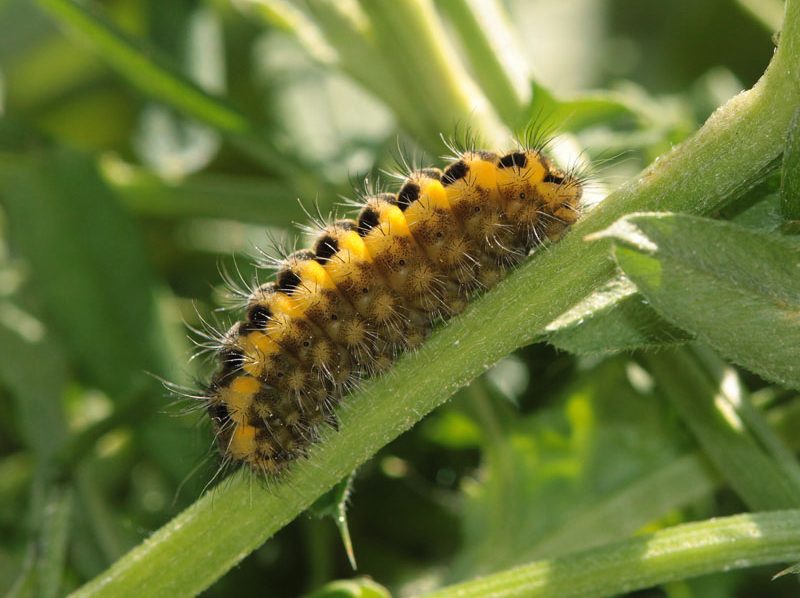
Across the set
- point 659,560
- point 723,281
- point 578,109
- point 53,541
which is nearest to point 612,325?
point 723,281

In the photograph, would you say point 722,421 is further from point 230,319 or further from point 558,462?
point 230,319

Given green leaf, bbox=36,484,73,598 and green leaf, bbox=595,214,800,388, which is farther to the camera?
green leaf, bbox=36,484,73,598

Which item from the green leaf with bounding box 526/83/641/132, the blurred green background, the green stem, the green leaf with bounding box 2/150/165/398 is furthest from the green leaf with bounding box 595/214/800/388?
the green leaf with bounding box 2/150/165/398

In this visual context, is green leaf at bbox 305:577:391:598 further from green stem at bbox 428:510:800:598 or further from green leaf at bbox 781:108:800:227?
green leaf at bbox 781:108:800:227

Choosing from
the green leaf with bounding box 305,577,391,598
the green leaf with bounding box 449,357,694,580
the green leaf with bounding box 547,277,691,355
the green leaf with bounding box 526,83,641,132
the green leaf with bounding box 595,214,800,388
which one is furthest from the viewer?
the green leaf with bounding box 449,357,694,580

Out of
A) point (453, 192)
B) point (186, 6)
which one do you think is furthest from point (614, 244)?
point (186, 6)

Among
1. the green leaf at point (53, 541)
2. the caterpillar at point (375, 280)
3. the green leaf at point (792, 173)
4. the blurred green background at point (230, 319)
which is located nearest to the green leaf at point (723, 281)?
the green leaf at point (792, 173)
